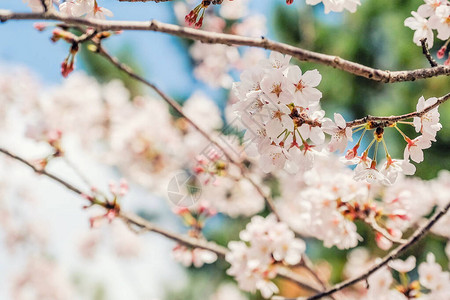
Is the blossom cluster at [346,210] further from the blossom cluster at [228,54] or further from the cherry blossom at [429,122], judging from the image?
the blossom cluster at [228,54]

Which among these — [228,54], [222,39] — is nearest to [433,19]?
[222,39]

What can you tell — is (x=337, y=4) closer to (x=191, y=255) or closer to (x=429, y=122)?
(x=429, y=122)

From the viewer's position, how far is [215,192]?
247 centimetres

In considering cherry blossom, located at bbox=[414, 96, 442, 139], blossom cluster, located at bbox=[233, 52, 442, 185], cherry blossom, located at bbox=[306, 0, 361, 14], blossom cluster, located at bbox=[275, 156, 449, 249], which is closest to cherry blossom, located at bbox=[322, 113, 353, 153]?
blossom cluster, located at bbox=[233, 52, 442, 185]

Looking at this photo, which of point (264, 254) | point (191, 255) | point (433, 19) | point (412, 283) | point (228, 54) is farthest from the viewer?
point (228, 54)

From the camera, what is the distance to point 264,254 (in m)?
1.20

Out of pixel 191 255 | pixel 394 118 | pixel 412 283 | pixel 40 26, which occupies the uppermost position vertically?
pixel 394 118

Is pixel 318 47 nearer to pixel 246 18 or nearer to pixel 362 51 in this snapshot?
pixel 362 51

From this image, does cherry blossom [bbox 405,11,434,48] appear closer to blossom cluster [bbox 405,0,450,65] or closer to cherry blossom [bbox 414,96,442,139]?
A: blossom cluster [bbox 405,0,450,65]

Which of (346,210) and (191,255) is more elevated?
(346,210)

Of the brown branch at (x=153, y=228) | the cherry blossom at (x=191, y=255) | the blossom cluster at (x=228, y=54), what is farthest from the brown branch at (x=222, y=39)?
the blossom cluster at (x=228, y=54)

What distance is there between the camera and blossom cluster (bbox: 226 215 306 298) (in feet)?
3.89

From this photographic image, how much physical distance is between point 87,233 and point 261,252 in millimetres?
2645

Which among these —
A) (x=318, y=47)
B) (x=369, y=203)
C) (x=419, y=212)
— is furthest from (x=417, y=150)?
(x=318, y=47)
